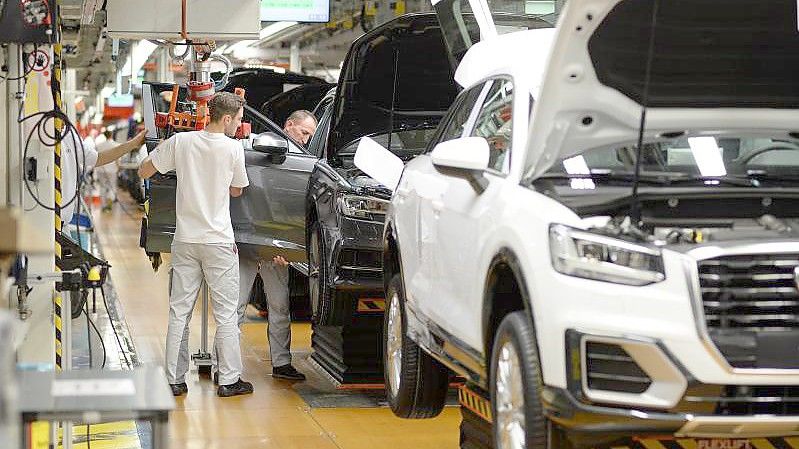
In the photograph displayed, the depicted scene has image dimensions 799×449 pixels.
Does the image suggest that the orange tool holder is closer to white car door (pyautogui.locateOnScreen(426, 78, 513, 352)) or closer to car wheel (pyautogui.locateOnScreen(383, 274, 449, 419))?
car wheel (pyautogui.locateOnScreen(383, 274, 449, 419))

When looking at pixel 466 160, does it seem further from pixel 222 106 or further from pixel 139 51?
pixel 139 51

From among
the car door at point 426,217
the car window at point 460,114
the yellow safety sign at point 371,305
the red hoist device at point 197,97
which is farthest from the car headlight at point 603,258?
the red hoist device at point 197,97

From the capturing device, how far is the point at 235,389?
880cm

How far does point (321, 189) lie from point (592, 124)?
13.5 feet

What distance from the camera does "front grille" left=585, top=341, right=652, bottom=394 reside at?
13.8 ft

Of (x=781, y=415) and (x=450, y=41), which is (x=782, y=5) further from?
(x=450, y=41)

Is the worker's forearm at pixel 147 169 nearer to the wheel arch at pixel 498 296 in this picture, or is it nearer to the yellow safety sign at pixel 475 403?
the yellow safety sign at pixel 475 403

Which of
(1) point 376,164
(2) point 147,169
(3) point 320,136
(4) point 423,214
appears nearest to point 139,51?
(3) point 320,136

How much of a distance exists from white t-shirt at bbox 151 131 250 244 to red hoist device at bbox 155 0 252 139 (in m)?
0.45

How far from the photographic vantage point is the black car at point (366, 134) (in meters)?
8.32

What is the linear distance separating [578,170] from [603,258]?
28.4 inches

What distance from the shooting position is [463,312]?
540cm

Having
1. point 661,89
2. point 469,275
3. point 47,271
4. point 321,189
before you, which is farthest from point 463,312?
point 321,189

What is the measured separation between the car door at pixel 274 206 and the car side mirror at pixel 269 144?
0.37 metres
